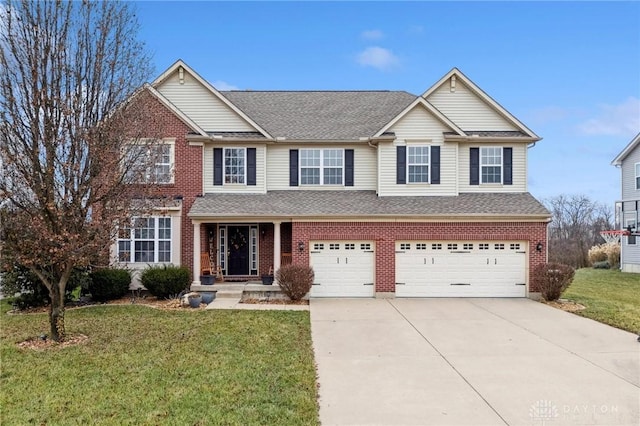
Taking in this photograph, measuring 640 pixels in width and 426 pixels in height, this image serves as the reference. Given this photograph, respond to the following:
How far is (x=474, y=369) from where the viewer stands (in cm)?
695

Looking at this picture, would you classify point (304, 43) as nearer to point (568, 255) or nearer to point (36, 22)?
point (36, 22)

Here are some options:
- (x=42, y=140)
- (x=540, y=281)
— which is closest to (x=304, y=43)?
(x=42, y=140)

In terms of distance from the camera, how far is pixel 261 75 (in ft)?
81.9

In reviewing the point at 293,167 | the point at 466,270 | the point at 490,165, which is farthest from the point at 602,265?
the point at 293,167

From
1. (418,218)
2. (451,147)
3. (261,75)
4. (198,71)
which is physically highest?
(261,75)

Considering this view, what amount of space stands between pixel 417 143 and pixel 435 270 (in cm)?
476

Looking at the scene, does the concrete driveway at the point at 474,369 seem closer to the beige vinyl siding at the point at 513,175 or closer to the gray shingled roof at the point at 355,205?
the gray shingled roof at the point at 355,205

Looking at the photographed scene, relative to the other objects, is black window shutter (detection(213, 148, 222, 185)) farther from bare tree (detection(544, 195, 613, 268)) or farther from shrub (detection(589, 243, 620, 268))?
bare tree (detection(544, 195, 613, 268))

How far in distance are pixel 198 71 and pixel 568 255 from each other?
101ft

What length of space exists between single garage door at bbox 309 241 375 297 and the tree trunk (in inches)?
307

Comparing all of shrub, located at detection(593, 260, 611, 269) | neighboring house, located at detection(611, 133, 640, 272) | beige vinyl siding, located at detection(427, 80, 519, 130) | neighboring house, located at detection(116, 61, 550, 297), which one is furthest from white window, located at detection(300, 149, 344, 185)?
shrub, located at detection(593, 260, 611, 269)

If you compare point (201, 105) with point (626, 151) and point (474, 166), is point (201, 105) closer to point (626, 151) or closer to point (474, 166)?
point (474, 166)

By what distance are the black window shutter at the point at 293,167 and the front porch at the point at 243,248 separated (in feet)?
5.56

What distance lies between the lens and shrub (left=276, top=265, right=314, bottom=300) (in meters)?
13.3
